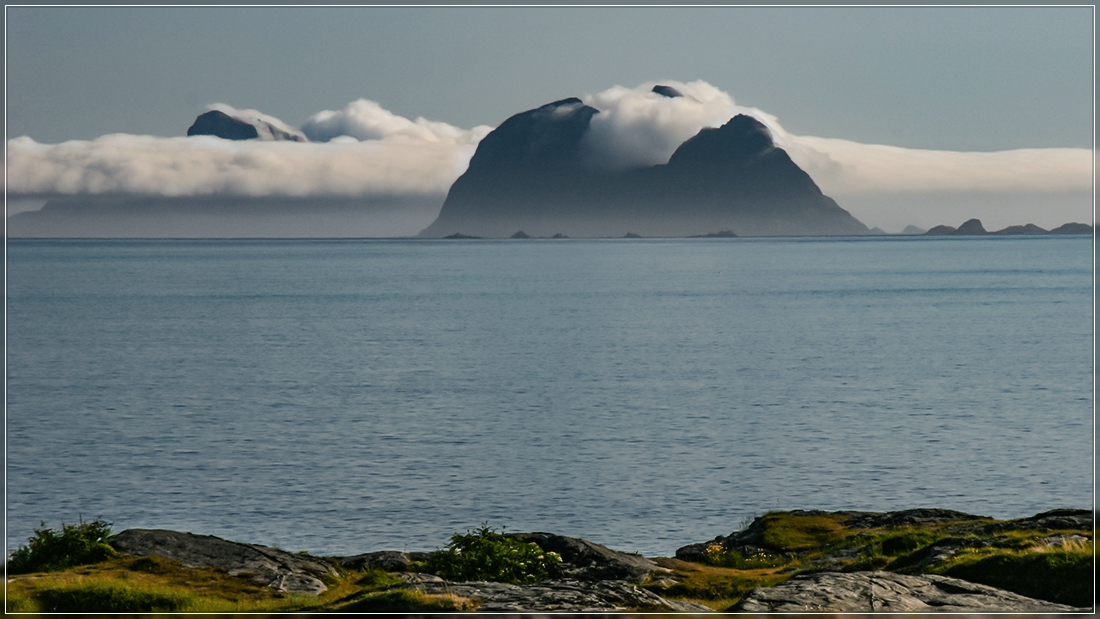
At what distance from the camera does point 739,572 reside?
1078 inches

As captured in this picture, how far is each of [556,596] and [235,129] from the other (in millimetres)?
26888

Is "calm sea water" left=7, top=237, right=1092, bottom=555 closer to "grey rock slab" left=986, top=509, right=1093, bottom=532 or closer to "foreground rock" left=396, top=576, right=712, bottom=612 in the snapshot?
"grey rock slab" left=986, top=509, right=1093, bottom=532

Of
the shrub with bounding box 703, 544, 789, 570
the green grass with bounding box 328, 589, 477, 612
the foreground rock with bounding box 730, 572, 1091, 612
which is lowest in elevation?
the shrub with bounding box 703, 544, 789, 570

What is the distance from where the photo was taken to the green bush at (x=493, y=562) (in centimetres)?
2331

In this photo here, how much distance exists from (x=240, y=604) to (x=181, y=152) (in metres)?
23.4

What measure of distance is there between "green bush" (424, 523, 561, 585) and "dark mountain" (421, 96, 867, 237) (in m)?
26.7

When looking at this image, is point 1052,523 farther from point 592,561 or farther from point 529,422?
point 529,422

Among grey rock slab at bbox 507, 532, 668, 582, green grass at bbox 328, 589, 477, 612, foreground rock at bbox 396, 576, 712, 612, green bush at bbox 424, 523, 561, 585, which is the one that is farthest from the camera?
grey rock slab at bbox 507, 532, 668, 582

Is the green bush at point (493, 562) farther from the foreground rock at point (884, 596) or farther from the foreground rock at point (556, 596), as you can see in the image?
the foreground rock at point (884, 596)

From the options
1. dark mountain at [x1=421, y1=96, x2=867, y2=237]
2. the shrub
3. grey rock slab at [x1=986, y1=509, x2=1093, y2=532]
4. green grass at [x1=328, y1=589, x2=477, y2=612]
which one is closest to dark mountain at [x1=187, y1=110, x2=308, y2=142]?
dark mountain at [x1=421, y1=96, x2=867, y2=237]

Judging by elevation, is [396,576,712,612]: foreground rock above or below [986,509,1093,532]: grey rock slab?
above

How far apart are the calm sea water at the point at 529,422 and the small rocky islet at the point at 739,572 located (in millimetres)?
8990

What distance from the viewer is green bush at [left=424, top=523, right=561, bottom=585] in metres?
23.3

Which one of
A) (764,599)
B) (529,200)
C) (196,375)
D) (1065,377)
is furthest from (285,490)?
(1065,377)
